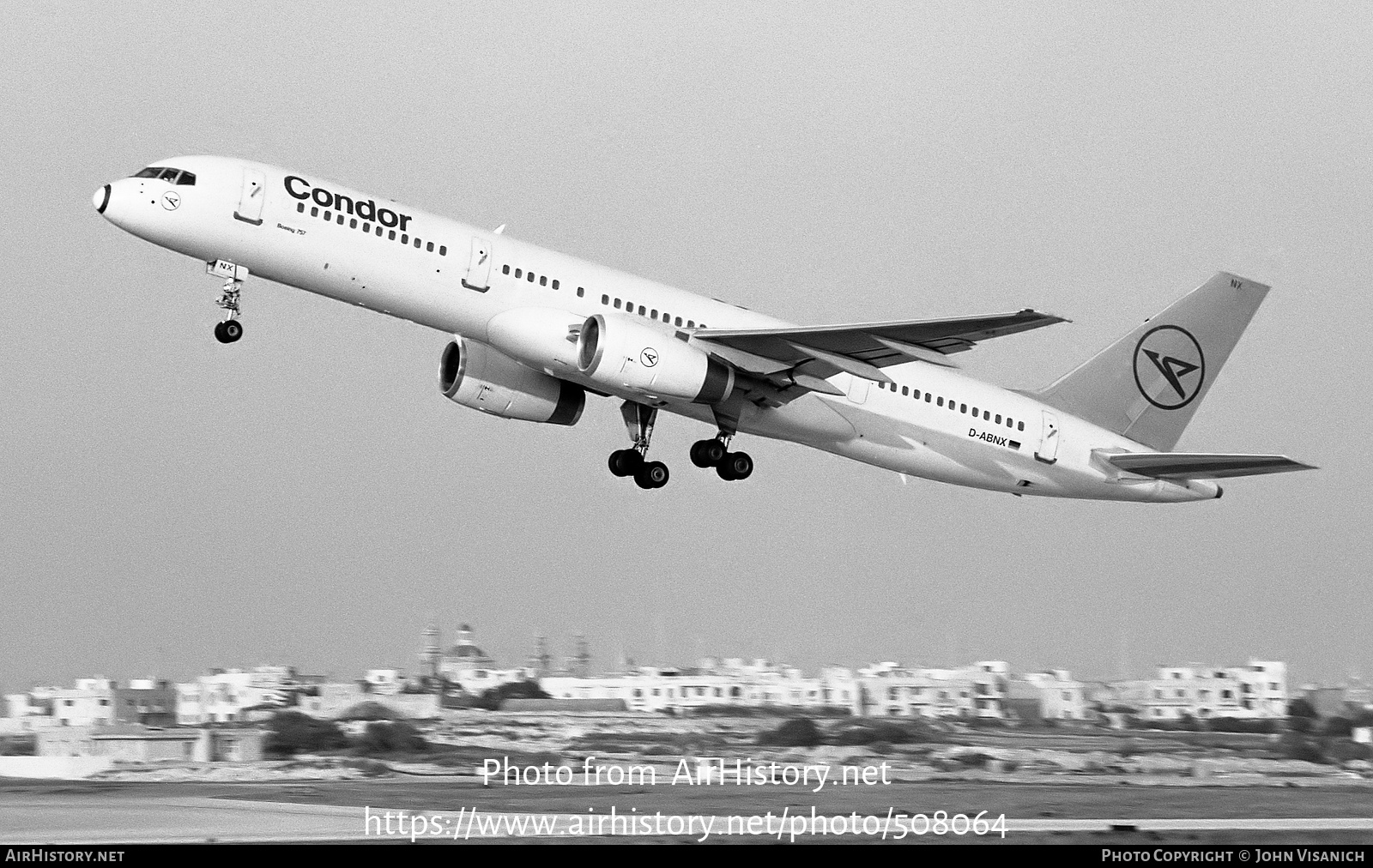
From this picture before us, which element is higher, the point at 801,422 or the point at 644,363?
the point at 644,363

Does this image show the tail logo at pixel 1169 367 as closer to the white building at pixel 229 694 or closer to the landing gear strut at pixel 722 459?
the landing gear strut at pixel 722 459

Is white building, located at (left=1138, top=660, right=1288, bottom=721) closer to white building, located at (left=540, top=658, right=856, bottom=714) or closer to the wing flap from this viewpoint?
white building, located at (left=540, top=658, right=856, bottom=714)

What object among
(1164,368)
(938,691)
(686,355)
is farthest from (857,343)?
(938,691)

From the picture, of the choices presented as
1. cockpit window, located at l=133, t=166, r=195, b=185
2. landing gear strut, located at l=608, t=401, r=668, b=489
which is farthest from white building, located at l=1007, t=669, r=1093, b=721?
cockpit window, located at l=133, t=166, r=195, b=185

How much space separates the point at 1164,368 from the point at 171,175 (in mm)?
23051

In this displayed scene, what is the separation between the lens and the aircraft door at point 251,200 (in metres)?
34.0

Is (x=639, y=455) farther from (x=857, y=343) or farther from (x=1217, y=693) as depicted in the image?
(x=1217, y=693)

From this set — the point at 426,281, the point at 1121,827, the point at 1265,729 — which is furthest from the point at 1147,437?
the point at 426,281

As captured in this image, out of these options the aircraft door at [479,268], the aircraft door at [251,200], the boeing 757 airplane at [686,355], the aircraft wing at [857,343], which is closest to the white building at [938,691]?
the boeing 757 airplane at [686,355]

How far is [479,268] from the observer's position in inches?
1390

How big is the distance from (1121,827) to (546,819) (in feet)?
33.3
